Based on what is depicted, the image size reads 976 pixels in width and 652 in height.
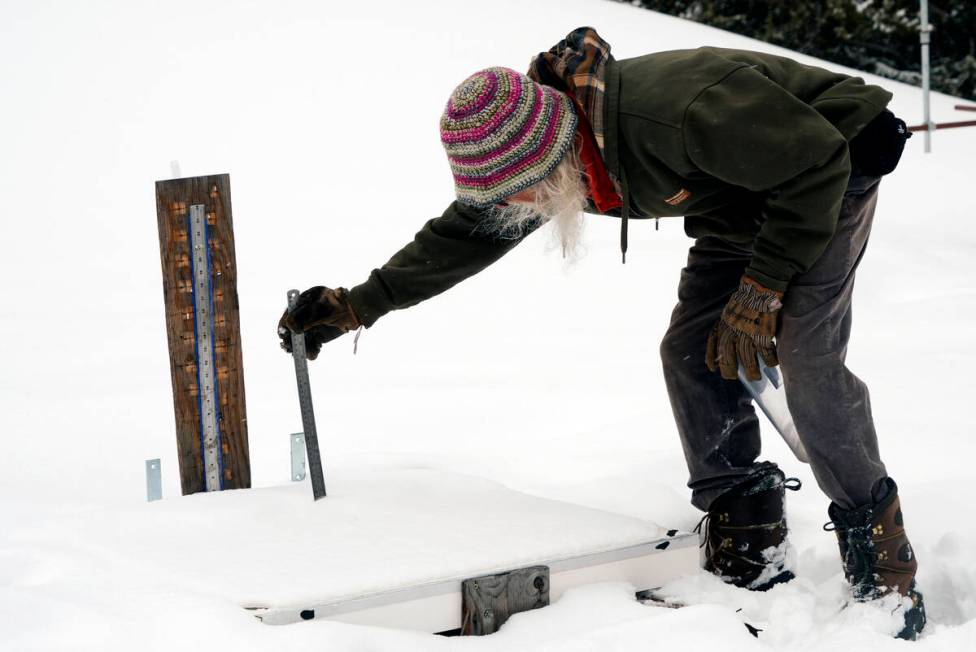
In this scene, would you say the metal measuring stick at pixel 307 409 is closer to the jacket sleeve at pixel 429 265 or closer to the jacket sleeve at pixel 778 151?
the jacket sleeve at pixel 429 265

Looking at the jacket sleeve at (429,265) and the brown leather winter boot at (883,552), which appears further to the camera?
the jacket sleeve at (429,265)

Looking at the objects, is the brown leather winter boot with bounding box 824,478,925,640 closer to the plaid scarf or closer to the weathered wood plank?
the weathered wood plank

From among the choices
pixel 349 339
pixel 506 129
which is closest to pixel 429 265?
pixel 506 129

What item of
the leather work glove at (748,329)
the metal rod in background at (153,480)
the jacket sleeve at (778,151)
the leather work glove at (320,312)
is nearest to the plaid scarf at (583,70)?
the jacket sleeve at (778,151)

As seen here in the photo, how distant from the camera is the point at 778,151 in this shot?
1.82m

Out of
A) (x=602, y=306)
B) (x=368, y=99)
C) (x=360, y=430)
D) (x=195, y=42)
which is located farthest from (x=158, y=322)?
(x=195, y=42)

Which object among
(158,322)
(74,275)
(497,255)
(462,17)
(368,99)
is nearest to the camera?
(497,255)

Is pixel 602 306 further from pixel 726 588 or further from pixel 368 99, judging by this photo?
pixel 368 99

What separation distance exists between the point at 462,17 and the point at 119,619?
33.0ft

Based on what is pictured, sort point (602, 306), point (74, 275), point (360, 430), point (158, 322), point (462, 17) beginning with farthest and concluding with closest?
point (462, 17)
point (74, 275)
point (602, 306)
point (158, 322)
point (360, 430)

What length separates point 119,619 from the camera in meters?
1.64

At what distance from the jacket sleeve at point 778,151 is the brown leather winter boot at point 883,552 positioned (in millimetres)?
566

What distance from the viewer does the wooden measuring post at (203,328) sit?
95.7 inches

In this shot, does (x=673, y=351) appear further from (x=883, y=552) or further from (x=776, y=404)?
(x=883, y=552)
